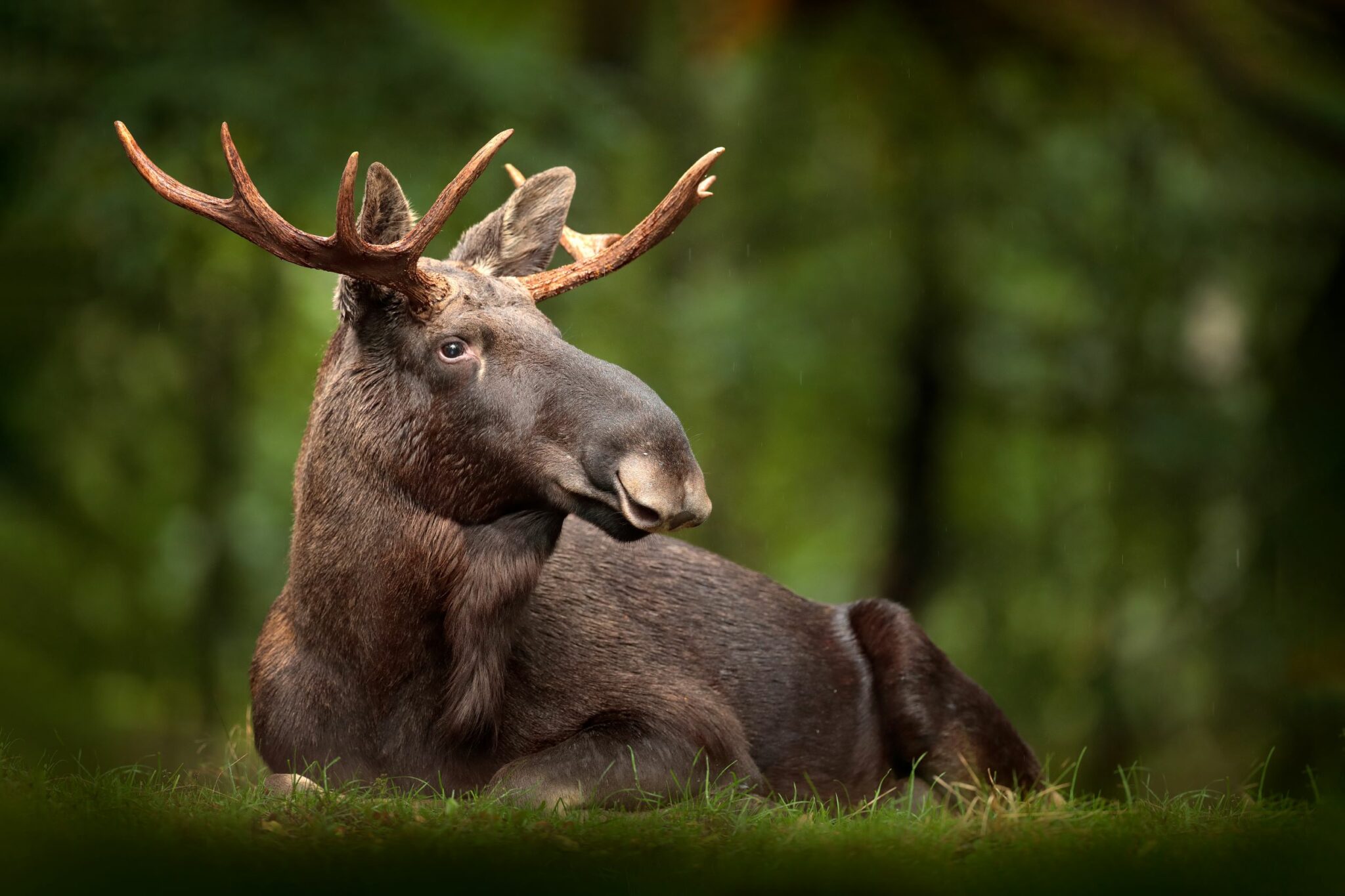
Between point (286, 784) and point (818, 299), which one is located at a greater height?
point (818, 299)

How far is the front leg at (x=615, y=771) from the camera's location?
572cm

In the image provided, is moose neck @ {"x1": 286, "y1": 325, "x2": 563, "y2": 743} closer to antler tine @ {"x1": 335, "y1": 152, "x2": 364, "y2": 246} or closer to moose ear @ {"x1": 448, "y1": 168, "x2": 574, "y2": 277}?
antler tine @ {"x1": 335, "y1": 152, "x2": 364, "y2": 246}

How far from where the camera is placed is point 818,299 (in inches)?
647

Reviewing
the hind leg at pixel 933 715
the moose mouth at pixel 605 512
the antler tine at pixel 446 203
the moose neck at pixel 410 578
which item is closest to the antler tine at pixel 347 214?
the antler tine at pixel 446 203

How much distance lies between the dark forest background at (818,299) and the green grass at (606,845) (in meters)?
4.41

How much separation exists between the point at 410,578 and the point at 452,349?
894mm

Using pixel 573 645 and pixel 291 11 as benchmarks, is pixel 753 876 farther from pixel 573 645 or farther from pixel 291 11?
pixel 291 11

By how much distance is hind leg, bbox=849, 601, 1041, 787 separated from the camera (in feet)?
24.4

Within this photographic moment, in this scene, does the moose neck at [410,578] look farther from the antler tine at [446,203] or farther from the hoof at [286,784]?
the antler tine at [446,203]

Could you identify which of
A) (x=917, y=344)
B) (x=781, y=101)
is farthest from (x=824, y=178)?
(x=917, y=344)

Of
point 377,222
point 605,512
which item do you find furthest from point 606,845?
point 377,222

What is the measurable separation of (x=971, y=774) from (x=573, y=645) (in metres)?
2.09

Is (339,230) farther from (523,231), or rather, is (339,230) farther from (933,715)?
(933,715)

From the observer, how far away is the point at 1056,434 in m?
16.5
